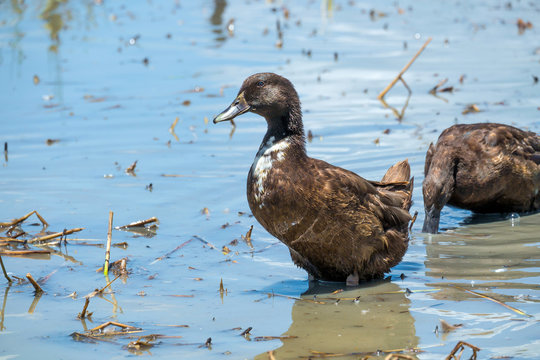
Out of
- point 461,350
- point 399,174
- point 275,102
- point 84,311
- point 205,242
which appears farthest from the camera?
point 399,174

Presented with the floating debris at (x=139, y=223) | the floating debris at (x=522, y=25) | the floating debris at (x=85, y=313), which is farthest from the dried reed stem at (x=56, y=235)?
the floating debris at (x=522, y=25)

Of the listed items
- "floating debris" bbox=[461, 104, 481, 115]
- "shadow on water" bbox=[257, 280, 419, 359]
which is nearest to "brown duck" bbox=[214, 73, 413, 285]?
"shadow on water" bbox=[257, 280, 419, 359]

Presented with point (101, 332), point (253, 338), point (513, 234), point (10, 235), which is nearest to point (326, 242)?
point (253, 338)

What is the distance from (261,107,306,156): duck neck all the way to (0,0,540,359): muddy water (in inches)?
39.6

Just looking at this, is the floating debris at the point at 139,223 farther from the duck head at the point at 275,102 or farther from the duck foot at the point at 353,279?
the duck foot at the point at 353,279

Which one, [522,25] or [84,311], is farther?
[522,25]

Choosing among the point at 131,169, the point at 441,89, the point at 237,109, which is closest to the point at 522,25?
the point at 441,89

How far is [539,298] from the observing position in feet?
18.0

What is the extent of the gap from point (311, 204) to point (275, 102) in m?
0.78

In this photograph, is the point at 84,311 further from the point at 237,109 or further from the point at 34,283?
the point at 237,109

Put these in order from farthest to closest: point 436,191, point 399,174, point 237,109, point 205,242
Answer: point 436,191 → point 399,174 → point 205,242 → point 237,109

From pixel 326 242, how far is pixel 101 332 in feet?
5.55

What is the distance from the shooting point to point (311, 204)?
19.1 feet

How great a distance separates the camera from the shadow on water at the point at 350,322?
16.1ft
